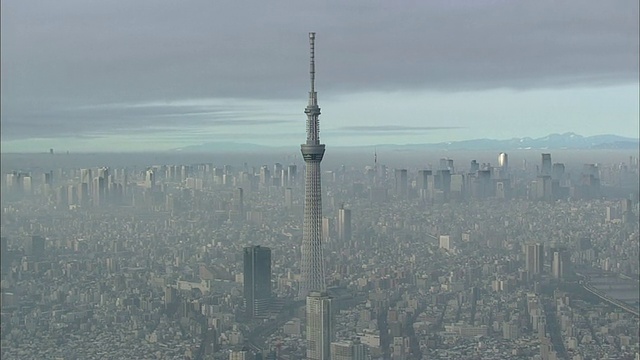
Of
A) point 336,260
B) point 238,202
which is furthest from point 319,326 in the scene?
point 238,202

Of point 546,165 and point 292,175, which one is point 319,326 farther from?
point 546,165

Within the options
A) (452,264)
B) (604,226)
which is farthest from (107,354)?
(604,226)

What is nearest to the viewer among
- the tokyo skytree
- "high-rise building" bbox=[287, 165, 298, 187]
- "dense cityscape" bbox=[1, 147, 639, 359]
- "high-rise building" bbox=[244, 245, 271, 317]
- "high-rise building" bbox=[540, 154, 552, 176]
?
"dense cityscape" bbox=[1, 147, 639, 359]

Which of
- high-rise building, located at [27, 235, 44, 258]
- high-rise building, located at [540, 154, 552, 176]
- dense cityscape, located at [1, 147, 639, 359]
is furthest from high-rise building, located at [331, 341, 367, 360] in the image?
high-rise building, located at [540, 154, 552, 176]

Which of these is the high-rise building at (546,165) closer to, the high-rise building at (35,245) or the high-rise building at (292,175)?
the high-rise building at (292,175)

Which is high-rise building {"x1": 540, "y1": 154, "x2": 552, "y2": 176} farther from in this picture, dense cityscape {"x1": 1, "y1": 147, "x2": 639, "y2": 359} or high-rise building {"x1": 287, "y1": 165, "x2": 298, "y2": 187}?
high-rise building {"x1": 287, "y1": 165, "x2": 298, "y2": 187}

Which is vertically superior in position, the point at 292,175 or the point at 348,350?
the point at 292,175
